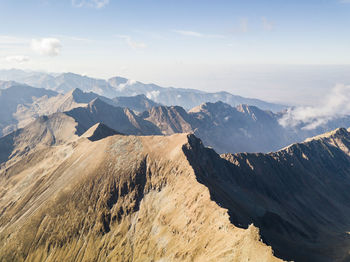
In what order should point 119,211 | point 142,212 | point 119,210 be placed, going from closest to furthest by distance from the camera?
point 142,212
point 119,211
point 119,210

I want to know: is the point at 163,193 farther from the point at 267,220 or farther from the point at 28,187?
the point at 28,187

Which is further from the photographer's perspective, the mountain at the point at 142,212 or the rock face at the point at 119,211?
the mountain at the point at 142,212

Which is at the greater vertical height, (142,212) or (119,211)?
(142,212)

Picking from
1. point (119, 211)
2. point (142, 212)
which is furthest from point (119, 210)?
point (142, 212)

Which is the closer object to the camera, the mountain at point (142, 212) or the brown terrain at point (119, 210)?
the brown terrain at point (119, 210)

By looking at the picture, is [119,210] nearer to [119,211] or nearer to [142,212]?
[119,211]

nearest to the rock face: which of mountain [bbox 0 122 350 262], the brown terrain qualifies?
the brown terrain

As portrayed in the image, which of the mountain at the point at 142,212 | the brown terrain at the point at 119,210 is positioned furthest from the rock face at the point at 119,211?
the mountain at the point at 142,212

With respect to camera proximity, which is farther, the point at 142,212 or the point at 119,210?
the point at 119,210

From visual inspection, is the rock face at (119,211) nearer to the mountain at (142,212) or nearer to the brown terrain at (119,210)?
the brown terrain at (119,210)
